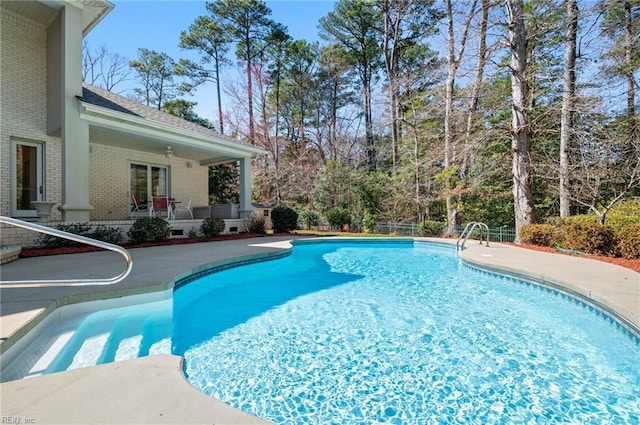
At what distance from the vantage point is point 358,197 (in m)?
17.2

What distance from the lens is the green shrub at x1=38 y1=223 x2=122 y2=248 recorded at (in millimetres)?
8117

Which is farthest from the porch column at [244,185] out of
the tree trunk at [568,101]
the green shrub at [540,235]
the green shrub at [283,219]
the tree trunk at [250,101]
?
the tree trunk at [568,101]

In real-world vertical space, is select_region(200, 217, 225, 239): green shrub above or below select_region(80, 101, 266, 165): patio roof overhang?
below

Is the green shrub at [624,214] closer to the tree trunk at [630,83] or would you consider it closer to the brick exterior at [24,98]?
the tree trunk at [630,83]

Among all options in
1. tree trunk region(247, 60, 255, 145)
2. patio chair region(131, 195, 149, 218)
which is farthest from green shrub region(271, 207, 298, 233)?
tree trunk region(247, 60, 255, 145)

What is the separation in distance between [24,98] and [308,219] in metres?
12.9

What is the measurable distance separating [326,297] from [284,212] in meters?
9.99

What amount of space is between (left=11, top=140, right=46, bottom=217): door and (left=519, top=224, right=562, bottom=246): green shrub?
1508 centimetres

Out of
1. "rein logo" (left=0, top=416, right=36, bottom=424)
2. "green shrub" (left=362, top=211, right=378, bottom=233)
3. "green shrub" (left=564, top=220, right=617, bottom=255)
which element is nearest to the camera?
"rein logo" (left=0, top=416, right=36, bottom=424)

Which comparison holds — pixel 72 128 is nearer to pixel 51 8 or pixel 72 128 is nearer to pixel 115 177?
pixel 51 8

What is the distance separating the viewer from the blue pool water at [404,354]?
2.60m

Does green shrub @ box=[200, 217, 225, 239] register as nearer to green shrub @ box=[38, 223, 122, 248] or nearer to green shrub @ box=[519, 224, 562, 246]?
green shrub @ box=[38, 223, 122, 248]

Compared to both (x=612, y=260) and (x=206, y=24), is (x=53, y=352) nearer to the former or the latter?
(x=612, y=260)

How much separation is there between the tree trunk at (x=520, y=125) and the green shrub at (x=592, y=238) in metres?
2.59
